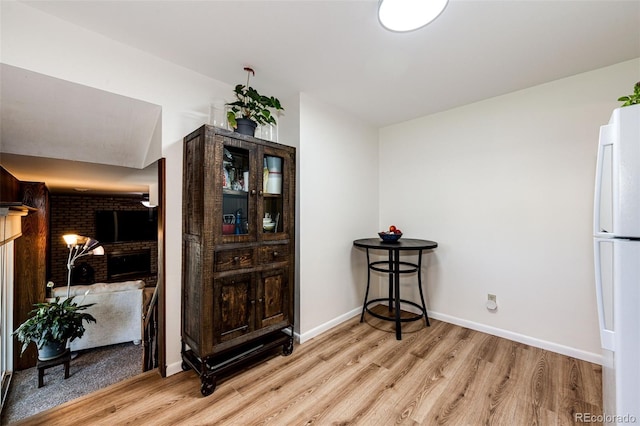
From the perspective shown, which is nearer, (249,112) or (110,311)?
(249,112)

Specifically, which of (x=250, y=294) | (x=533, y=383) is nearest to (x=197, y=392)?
(x=250, y=294)

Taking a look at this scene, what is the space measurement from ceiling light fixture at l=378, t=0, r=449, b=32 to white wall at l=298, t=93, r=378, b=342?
46.9 inches

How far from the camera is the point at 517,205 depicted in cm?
238

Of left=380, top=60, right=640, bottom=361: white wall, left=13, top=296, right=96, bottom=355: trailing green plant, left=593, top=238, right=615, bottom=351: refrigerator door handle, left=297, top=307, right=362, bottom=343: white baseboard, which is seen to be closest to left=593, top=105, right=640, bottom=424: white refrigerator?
left=593, top=238, right=615, bottom=351: refrigerator door handle

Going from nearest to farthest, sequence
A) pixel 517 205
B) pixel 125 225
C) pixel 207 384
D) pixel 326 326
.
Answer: pixel 207 384 < pixel 517 205 < pixel 326 326 < pixel 125 225

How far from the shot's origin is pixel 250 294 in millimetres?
1922

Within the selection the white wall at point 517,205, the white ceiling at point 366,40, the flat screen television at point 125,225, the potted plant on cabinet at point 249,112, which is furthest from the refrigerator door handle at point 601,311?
the flat screen television at point 125,225

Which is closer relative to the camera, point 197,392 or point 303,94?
point 197,392

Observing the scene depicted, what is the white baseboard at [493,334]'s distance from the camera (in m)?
2.07

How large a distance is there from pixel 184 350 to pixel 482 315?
272 centimetres

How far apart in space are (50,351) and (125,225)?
5.37 meters

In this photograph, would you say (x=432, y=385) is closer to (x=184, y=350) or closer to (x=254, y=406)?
(x=254, y=406)

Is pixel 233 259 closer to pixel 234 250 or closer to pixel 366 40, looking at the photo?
pixel 234 250

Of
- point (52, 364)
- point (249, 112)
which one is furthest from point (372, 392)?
point (52, 364)
